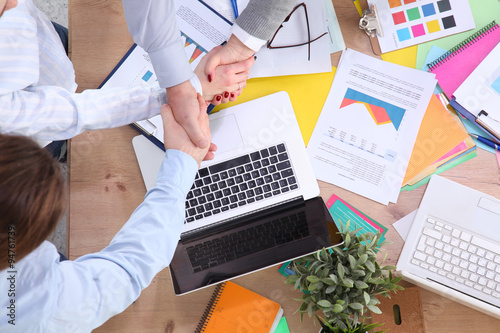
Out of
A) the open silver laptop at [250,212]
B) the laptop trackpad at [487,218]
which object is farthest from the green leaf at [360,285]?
the laptop trackpad at [487,218]

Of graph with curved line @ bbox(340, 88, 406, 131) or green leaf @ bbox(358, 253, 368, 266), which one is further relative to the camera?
graph with curved line @ bbox(340, 88, 406, 131)

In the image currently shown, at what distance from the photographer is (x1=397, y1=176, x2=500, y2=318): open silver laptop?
924mm

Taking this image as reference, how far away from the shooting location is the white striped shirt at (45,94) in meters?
0.80

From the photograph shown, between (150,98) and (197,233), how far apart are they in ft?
1.14

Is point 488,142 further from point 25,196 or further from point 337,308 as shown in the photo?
point 25,196

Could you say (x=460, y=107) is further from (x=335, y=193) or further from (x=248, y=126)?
(x=248, y=126)

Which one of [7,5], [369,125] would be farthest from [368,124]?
[7,5]

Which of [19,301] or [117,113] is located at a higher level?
[117,113]

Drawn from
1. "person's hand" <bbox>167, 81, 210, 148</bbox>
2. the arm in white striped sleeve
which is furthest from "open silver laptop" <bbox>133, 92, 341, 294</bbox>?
the arm in white striped sleeve

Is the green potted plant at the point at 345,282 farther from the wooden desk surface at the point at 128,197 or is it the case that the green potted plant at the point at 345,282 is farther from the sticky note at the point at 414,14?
the sticky note at the point at 414,14

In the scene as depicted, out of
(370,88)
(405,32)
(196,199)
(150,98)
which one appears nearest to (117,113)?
(150,98)

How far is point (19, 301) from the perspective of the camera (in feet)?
2.08

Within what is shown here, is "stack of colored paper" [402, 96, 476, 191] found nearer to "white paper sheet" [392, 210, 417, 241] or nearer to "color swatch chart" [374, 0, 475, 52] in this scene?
"white paper sheet" [392, 210, 417, 241]

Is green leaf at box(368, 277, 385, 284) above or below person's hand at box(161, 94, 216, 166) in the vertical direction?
below
